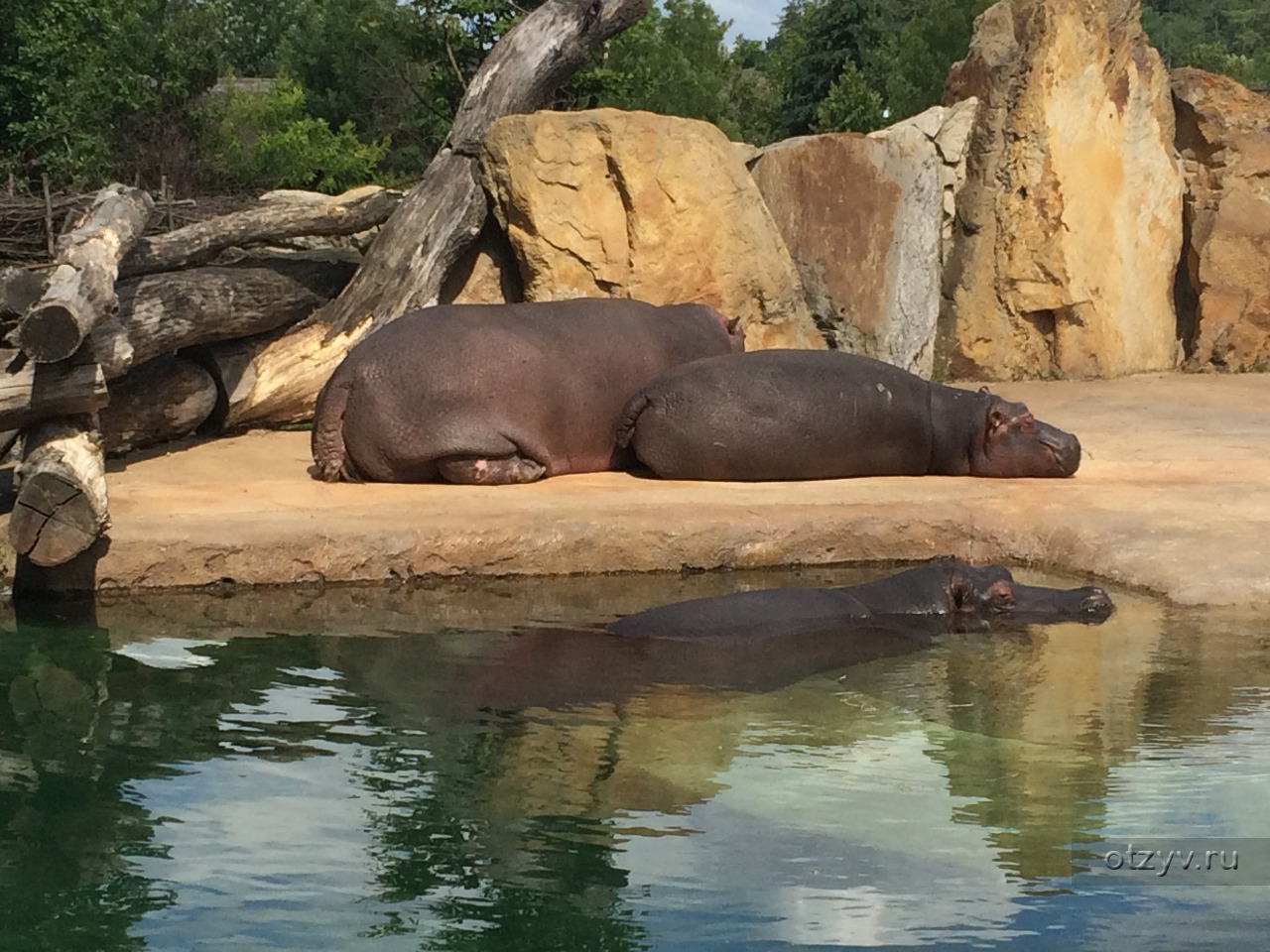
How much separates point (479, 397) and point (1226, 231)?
8.05m

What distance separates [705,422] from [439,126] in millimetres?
17926

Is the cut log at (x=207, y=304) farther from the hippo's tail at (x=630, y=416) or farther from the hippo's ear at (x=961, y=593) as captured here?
the hippo's ear at (x=961, y=593)

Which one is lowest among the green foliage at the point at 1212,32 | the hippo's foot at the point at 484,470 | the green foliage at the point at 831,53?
the hippo's foot at the point at 484,470

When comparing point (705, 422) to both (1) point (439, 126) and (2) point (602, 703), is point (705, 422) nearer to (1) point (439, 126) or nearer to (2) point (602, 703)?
(2) point (602, 703)

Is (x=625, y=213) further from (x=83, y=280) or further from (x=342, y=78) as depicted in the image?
(x=342, y=78)

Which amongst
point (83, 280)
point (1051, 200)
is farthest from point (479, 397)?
point (1051, 200)

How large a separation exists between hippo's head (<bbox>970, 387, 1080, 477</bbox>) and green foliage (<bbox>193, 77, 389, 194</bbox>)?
Result: 1489 centimetres

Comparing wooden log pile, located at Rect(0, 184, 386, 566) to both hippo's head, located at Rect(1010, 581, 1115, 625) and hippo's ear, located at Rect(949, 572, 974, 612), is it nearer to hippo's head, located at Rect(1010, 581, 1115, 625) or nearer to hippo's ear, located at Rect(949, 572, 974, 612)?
hippo's ear, located at Rect(949, 572, 974, 612)

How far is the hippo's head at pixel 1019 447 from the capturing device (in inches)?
351

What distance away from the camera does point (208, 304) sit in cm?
1012

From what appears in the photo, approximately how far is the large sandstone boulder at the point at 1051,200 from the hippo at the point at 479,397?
5.29m

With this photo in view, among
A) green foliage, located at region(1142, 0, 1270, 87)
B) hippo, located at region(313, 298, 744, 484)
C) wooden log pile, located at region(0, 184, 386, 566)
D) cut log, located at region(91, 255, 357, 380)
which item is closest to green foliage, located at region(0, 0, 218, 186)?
wooden log pile, located at region(0, 184, 386, 566)

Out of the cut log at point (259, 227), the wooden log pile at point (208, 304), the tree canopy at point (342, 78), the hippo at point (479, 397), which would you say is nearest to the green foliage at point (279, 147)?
the tree canopy at point (342, 78)
